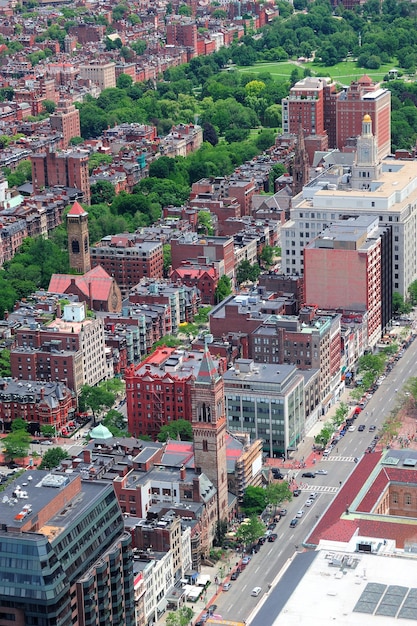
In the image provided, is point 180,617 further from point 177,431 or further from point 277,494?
point 177,431

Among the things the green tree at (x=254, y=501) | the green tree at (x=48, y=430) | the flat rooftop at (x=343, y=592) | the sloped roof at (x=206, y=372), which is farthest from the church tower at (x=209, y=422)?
the green tree at (x=48, y=430)

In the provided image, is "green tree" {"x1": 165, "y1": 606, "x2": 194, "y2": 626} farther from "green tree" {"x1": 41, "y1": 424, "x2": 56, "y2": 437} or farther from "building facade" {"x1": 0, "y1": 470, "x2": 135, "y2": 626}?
"green tree" {"x1": 41, "y1": 424, "x2": 56, "y2": 437}

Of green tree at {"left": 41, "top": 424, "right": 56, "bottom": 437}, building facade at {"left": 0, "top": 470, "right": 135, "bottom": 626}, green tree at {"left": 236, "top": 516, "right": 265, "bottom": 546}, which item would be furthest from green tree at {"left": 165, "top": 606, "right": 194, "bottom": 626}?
green tree at {"left": 41, "top": 424, "right": 56, "bottom": 437}

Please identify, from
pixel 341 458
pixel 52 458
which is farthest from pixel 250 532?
pixel 52 458

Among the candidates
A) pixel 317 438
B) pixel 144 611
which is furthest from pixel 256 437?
pixel 144 611

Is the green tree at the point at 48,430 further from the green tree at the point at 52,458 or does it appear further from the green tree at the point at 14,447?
the green tree at the point at 52,458

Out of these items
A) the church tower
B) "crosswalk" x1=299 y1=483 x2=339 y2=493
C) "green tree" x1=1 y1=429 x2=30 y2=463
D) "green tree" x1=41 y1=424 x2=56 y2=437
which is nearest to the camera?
the church tower

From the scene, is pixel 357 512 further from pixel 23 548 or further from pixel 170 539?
pixel 23 548

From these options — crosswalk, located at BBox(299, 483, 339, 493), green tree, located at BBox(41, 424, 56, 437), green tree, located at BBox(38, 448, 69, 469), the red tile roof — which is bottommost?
crosswalk, located at BBox(299, 483, 339, 493)
